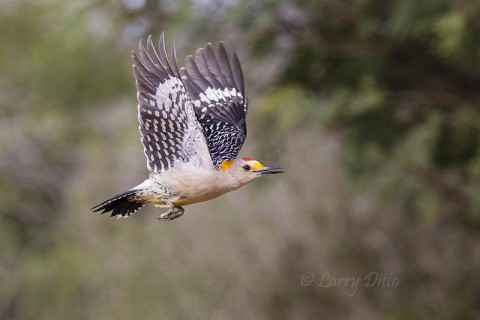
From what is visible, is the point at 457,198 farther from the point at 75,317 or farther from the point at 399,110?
the point at 75,317

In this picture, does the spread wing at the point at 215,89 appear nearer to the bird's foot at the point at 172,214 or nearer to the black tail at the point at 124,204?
the black tail at the point at 124,204

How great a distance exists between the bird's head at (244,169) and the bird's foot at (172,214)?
0.31m

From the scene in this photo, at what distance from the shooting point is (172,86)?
4824 mm

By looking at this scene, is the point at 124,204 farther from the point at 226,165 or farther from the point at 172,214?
the point at 226,165

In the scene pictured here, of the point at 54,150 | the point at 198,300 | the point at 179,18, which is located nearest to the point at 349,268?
the point at 198,300

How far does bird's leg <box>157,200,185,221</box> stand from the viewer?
4.43 meters

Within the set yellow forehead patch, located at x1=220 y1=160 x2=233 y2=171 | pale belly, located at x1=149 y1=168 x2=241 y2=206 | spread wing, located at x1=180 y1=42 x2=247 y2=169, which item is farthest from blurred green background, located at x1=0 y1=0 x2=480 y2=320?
pale belly, located at x1=149 y1=168 x2=241 y2=206

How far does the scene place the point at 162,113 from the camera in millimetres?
4836

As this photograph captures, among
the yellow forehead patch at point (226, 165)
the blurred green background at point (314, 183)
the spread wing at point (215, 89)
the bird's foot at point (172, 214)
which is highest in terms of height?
the spread wing at point (215, 89)

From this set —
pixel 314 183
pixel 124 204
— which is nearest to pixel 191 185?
pixel 124 204

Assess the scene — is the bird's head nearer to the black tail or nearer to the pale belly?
the pale belly

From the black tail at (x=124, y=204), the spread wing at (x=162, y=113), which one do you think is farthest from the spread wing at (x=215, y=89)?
the black tail at (x=124, y=204)

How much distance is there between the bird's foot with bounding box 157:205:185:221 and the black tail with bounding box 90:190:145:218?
247 mm

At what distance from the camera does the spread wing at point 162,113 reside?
473 centimetres
